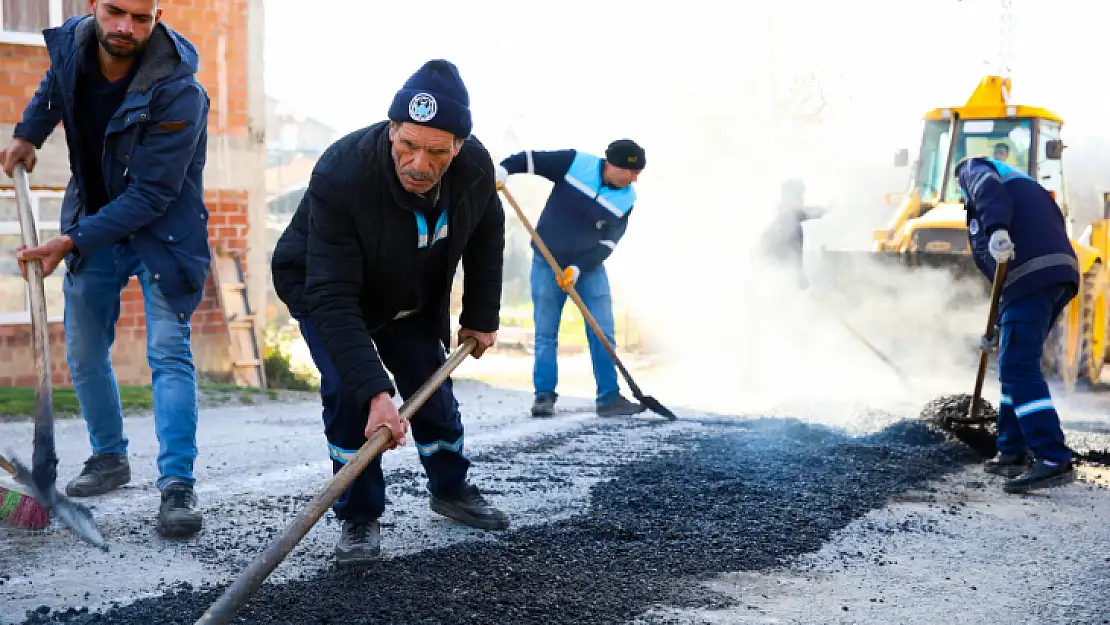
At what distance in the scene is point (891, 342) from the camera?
10.2 meters

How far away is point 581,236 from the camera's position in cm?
712

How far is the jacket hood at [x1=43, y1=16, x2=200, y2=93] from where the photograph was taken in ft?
12.5

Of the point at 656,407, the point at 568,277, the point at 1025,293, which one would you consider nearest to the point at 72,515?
the point at 568,277

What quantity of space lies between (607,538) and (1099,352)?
25.5 feet

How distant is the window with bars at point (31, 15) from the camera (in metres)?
8.45

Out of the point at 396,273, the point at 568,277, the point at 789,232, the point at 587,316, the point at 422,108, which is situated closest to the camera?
the point at 422,108

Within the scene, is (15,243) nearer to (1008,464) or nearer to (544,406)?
(544,406)

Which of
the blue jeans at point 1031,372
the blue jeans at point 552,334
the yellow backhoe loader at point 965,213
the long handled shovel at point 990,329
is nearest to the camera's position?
the blue jeans at point 1031,372

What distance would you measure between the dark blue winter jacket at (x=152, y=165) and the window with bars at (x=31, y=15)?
5121 mm

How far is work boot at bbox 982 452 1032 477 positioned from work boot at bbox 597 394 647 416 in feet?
7.80

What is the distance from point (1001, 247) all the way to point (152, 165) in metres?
4.00

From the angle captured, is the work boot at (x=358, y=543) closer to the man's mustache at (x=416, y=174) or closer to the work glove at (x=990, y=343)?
the man's mustache at (x=416, y=174)

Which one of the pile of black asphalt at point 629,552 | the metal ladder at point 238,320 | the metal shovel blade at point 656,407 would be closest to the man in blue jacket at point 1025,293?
the pile of black asphalt at point 629,552

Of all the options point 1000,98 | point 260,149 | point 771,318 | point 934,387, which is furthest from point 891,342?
point 260,149
